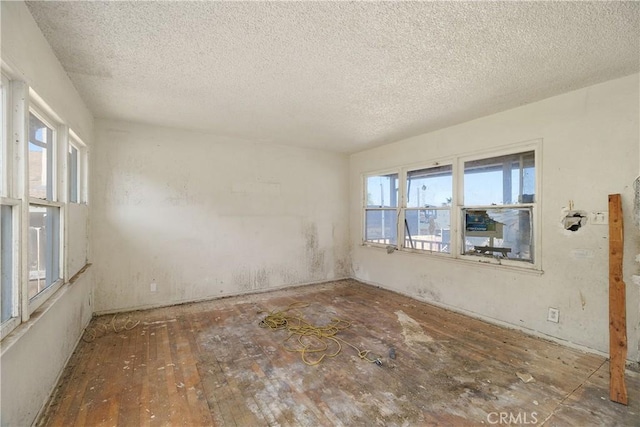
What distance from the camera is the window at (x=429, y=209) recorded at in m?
4.04

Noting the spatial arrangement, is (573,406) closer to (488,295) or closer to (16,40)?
(488,295)

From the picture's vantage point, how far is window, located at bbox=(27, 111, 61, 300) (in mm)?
1972

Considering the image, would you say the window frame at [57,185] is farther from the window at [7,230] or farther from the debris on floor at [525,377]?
the debris on floor at [525,377]

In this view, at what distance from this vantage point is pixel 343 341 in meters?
2.95

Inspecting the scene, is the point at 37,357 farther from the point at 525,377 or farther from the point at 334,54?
the point at 525,377

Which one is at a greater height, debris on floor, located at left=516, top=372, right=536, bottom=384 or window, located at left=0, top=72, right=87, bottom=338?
window, located at left=0, top=72, right=87, bottom=338

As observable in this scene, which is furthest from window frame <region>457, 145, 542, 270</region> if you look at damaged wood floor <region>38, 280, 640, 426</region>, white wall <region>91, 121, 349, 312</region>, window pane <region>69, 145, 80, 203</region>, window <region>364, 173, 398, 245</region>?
window pane <region>69, 145, 80, 203</region>

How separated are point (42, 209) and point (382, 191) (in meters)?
4.54

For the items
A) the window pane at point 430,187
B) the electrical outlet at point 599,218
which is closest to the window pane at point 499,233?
the window pane at point 430,187

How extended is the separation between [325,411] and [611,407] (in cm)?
198

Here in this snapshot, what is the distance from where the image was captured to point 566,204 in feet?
9.28

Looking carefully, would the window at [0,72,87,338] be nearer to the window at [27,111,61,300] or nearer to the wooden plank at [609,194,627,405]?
the window at [27,111,61,300]

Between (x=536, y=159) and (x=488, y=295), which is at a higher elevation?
(x=536, y=159)

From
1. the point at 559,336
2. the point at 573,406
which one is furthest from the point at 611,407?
the point at 559,336
